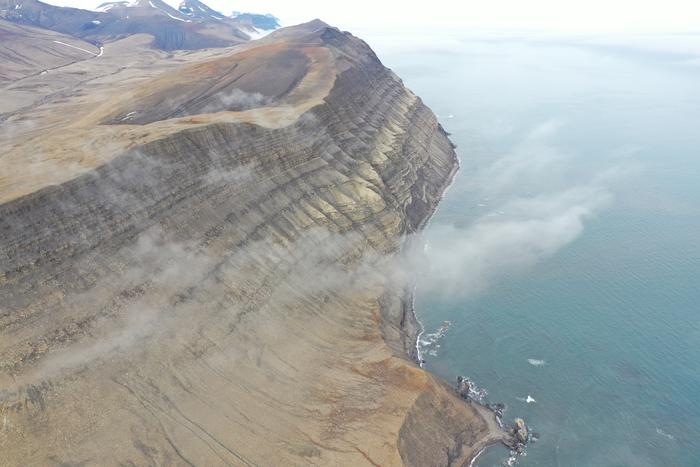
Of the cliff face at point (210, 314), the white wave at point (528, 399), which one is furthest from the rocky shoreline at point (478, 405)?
the white wave at point (528, 399)

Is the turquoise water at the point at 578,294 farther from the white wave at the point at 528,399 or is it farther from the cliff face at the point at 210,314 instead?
the cliff face at the point at 210,314

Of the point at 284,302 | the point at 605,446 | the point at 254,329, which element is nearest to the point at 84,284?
the point at 254,329

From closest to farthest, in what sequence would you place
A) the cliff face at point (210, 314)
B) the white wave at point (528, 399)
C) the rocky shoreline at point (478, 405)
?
the cliff face at point (210, 314)
the rocky shoreline at point (478, 405)
the white wave at point (528, 399)

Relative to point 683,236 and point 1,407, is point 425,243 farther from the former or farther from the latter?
point 1,407

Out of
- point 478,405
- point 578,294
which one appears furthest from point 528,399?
point 578,294

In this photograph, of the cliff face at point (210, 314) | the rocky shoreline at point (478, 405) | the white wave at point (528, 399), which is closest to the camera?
the cliff face at point (210, 314)

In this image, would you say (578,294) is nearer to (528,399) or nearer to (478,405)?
(528,399)
